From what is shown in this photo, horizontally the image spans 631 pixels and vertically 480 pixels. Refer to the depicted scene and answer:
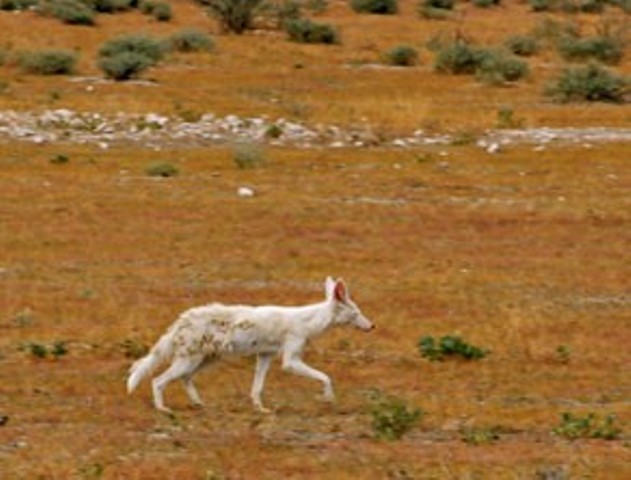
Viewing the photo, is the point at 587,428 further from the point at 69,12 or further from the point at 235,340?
the point at 69,12

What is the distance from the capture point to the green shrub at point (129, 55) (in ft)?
166

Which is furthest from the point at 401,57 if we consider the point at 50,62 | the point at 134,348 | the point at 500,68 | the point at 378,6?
the point at 134,348

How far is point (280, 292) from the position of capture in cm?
2200

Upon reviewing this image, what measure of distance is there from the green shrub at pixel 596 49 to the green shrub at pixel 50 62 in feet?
61.6

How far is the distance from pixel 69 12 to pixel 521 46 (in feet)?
59.9

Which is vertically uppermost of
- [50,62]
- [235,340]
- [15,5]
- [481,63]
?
[235,340]

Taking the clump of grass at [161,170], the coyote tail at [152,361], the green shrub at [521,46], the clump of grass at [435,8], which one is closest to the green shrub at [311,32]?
the green shrub at [521,46]

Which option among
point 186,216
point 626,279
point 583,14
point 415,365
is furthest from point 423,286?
point 583,14

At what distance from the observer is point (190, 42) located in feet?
194

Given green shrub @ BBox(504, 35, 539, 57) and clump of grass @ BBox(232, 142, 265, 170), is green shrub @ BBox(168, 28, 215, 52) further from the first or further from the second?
clump of grass @ BBox(232, 142, 265, 170)

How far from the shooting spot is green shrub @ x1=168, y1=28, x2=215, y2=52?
193ft

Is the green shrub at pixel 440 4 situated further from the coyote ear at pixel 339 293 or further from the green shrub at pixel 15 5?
the coyote ear at pixel 339 293

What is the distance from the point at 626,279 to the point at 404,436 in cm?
1015

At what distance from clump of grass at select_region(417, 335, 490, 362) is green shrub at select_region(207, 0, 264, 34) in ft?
159
